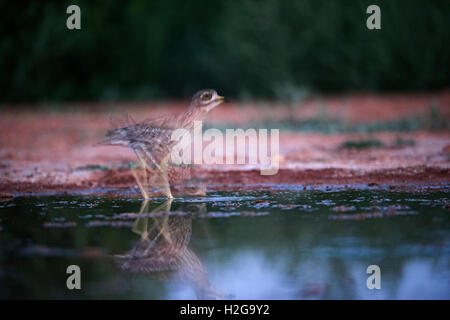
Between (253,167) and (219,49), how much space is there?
9.52m

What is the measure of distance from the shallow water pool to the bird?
38cm

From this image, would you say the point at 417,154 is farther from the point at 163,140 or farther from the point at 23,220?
the point at 23,220

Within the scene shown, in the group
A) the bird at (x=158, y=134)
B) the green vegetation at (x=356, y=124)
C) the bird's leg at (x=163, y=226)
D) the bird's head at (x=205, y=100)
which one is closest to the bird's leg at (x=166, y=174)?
the bird at (x=158, y=134)

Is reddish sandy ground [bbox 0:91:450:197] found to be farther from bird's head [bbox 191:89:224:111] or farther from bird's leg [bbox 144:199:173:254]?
bird's leg [bbox 144:199:173:254]

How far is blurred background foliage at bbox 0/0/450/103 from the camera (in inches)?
565

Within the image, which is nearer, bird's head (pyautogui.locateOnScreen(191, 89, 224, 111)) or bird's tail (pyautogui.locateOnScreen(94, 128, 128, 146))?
bird's tail (pyautogui.locateOnScreen(94, 128, 128, 146))

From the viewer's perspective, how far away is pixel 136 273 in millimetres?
4113

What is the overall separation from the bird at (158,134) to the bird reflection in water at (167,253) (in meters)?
0.54

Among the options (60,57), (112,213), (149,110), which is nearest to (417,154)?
(112,213)

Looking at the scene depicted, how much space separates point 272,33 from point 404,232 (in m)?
11.3

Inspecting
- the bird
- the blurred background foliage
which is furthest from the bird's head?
the blurred background foliage

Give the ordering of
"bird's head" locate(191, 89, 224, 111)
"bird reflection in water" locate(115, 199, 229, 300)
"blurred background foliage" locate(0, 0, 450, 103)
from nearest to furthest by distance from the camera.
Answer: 1. "bird reflection in water" locate(115, 199, 229, 300)
2. "bird's head" locate(191, 89, 224, 111)
3. "blurred background foliage" locate(0, 0, 450, 103)

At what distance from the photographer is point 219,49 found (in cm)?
1675

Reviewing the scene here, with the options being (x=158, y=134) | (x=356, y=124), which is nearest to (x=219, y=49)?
(x=356, y=124)
